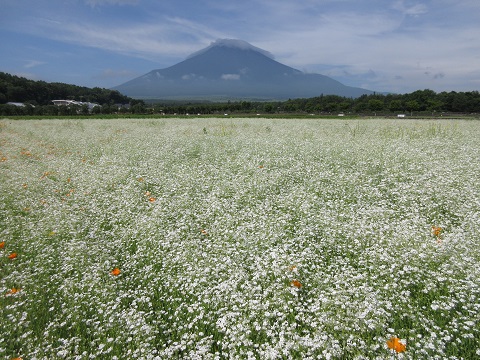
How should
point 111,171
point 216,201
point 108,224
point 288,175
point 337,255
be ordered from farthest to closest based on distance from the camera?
point 111,171 < point 288,175 < point 216,201 < point 108,224 < point 337,255

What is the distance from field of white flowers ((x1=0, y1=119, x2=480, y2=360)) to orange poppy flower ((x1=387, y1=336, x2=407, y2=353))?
13 mm

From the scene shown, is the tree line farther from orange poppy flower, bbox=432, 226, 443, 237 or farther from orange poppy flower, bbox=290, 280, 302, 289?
orange poppy flower, bbox=290, 280, 302, 289

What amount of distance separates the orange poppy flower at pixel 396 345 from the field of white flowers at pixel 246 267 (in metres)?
0.01

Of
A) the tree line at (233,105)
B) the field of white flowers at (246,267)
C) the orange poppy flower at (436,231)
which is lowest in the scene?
the field of white flowers at (246,267)

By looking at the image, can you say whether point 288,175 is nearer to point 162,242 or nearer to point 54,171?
point 162,242

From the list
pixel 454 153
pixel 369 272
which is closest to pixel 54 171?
pixel 369 272

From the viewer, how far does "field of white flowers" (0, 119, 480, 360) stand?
11.1ft

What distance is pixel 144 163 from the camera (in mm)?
12078

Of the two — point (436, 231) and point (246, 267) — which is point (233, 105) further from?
point (246, 267)

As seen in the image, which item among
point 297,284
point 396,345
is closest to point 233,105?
point 297,284

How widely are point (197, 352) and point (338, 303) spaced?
1756mm

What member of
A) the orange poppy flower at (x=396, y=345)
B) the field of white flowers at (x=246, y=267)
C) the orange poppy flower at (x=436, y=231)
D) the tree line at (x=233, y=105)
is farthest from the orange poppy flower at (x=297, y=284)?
the tree line at (x=233, y=105)

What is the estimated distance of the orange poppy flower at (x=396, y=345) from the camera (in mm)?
2918

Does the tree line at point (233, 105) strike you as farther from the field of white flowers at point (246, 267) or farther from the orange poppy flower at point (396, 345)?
the orange poppy flower at point (396, 345)
